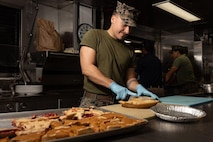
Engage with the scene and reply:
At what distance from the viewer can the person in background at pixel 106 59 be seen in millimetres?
1667

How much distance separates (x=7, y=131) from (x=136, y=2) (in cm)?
229

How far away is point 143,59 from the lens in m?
3.54

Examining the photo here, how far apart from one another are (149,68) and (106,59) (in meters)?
1.89

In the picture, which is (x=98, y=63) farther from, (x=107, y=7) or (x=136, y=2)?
(x=107, y=7)

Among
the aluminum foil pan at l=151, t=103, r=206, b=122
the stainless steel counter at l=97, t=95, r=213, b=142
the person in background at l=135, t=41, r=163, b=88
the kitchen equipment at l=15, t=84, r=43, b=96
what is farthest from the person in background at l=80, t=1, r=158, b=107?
the person in background at l=135, t=41, r=163, b=88

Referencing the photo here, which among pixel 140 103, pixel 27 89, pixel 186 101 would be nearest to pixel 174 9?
pixel 186 101

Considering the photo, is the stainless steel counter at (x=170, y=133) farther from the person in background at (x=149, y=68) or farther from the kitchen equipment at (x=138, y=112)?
the person in background at (x=149, y=68)

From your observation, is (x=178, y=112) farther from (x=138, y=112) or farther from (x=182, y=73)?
(x=182, y=73)

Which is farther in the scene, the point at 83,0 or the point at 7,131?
the point at 83,0

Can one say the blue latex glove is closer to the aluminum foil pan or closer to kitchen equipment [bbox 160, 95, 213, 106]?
the aluminum foil pan

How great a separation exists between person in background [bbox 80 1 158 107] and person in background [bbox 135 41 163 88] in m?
1.63

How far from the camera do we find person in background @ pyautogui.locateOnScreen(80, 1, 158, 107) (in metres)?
1.67

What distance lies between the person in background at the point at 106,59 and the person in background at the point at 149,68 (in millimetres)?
1629

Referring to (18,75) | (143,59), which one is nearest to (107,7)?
(143,59)
